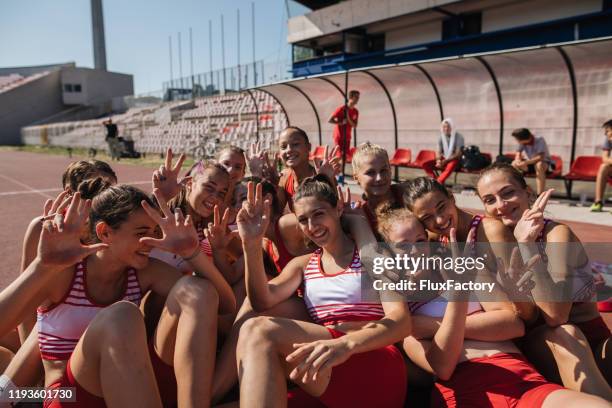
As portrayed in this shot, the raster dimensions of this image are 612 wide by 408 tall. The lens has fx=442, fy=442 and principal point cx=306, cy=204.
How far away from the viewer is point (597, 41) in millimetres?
6707

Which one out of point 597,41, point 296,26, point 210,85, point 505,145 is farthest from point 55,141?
point 597,41

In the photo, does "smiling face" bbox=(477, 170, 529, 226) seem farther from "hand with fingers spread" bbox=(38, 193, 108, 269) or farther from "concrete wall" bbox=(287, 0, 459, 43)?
"concrete wall" bbox=(287, 0, 459, 43)

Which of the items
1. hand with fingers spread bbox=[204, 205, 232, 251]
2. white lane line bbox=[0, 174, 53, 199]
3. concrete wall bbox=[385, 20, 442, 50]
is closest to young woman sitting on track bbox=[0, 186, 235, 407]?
hand with fingers spread bbox=[204, 205, 232, 251]

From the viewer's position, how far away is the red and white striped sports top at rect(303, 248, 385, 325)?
2.12 meters

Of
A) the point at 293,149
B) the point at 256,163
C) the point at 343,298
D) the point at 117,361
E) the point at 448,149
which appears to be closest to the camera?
the point at 117,361

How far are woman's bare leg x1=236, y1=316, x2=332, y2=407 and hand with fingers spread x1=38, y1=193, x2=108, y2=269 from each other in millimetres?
760

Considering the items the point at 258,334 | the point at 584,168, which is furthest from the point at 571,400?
the point at 584,168

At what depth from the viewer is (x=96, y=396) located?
1785mm

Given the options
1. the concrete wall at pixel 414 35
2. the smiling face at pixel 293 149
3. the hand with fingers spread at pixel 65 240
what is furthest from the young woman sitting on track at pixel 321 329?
the concrete wall at pixel 414 35

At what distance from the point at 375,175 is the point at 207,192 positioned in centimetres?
114

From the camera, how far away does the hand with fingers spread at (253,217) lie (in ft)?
7.27

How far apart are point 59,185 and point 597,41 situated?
12001mm

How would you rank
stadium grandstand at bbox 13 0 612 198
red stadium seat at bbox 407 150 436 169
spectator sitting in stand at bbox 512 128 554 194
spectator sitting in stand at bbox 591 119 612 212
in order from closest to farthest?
spectator sitting in stand at bbox 591 119 612 212, spectator sitting in stand at bbox 512 128 554 194, stadium grandstand at bbox 13 0 612 198, red stadium seat at bbox 407 150 436 169

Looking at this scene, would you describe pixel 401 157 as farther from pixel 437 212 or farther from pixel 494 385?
pixel 494 385
